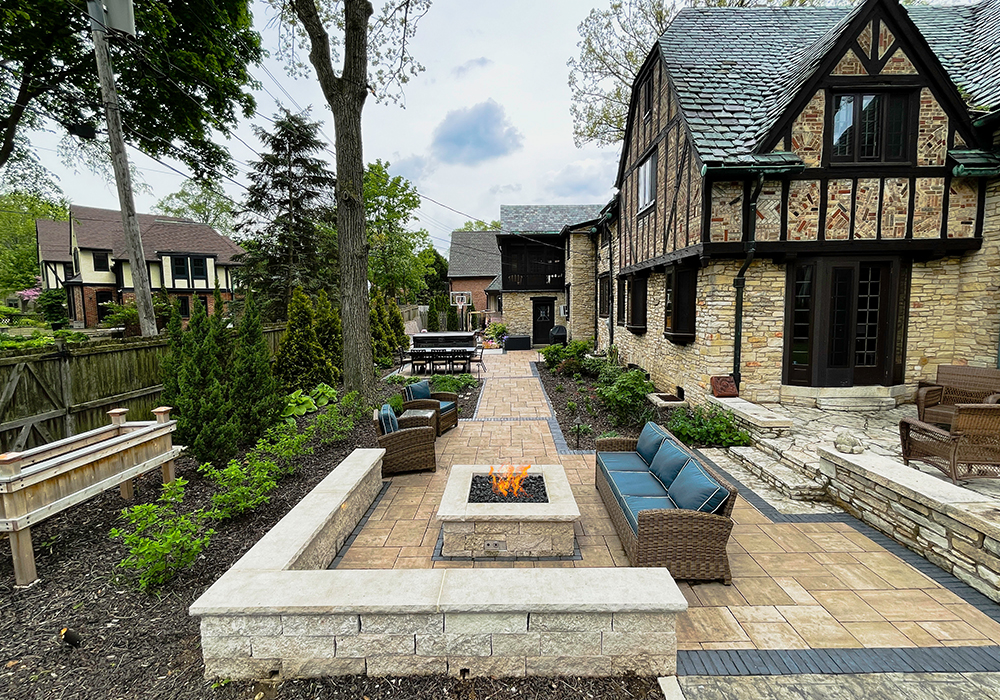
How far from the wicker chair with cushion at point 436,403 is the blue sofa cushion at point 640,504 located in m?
4.15

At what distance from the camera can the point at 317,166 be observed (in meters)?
20.6

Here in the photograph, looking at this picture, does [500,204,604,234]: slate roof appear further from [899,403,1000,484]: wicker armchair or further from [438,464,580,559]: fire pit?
[438,464,580,559]: fire pit

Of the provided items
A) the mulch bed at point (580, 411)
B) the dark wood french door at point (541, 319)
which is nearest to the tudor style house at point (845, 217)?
the mulch bed at point (580, 411)

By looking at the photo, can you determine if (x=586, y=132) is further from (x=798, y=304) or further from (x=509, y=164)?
(x=798, y=304)

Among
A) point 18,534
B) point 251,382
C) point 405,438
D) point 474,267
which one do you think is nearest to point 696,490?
point 405,438

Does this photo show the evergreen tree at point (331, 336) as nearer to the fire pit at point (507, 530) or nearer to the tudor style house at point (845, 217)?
the tudor style house at point (845, 217)

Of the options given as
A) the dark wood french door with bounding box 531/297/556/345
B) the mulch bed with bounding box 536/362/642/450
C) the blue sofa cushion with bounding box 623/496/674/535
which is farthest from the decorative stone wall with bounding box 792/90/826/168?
the dark wood french door with bounding box 531/297/556/345

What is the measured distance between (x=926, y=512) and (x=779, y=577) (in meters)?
1.60

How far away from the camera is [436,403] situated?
7.80 meters

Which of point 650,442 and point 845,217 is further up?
point 845,217

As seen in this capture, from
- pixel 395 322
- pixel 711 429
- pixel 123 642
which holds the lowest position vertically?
pixel 123 642

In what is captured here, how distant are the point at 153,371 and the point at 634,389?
28.9 ft

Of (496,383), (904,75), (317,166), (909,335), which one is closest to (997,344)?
(909,335)

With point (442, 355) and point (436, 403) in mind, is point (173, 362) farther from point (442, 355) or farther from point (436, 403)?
point (442, 355)
